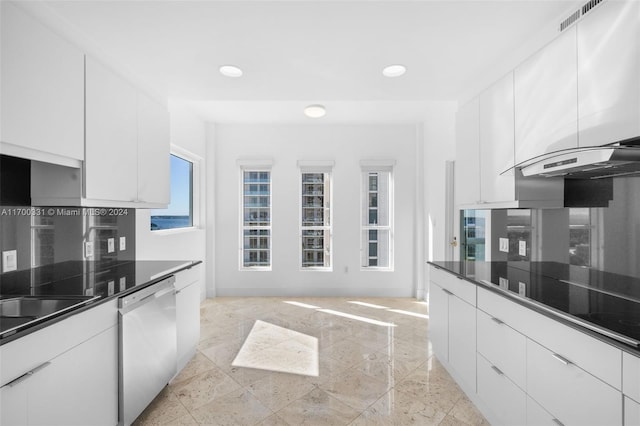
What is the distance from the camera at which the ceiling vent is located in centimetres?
153

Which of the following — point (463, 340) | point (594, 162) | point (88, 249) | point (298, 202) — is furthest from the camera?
point (298, 202)

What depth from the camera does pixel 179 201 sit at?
4.25 metres

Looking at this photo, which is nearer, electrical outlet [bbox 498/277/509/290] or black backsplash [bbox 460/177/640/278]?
black backsplash [bbox 460/177/640/278]

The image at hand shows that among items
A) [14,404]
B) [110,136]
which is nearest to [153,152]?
[110,136]

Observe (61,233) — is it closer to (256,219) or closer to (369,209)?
(256,219)

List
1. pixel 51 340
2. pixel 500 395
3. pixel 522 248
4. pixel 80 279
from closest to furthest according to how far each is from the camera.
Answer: pixel 51 340, pixel 500 395, pixel 80 279, pixel 522 248

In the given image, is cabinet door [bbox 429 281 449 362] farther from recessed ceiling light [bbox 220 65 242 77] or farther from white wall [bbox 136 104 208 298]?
white wall [bbox 136 104 208 298]

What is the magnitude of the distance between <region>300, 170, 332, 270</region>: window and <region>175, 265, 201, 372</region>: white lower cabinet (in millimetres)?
2472

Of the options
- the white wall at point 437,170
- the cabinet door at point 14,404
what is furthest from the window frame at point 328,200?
the cabinet door at point 14,404

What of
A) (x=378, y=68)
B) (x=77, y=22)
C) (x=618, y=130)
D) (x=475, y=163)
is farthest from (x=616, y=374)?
(x=77, y=22)

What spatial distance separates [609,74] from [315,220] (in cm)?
405

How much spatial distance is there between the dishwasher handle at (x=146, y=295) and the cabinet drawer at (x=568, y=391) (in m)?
2.22

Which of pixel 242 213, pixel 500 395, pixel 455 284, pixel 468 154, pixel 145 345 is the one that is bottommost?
pixel 500 395

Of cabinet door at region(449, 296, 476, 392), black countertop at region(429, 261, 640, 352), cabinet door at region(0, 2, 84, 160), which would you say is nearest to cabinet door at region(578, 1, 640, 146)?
black countertop at region(429, 261, 640, 352)
